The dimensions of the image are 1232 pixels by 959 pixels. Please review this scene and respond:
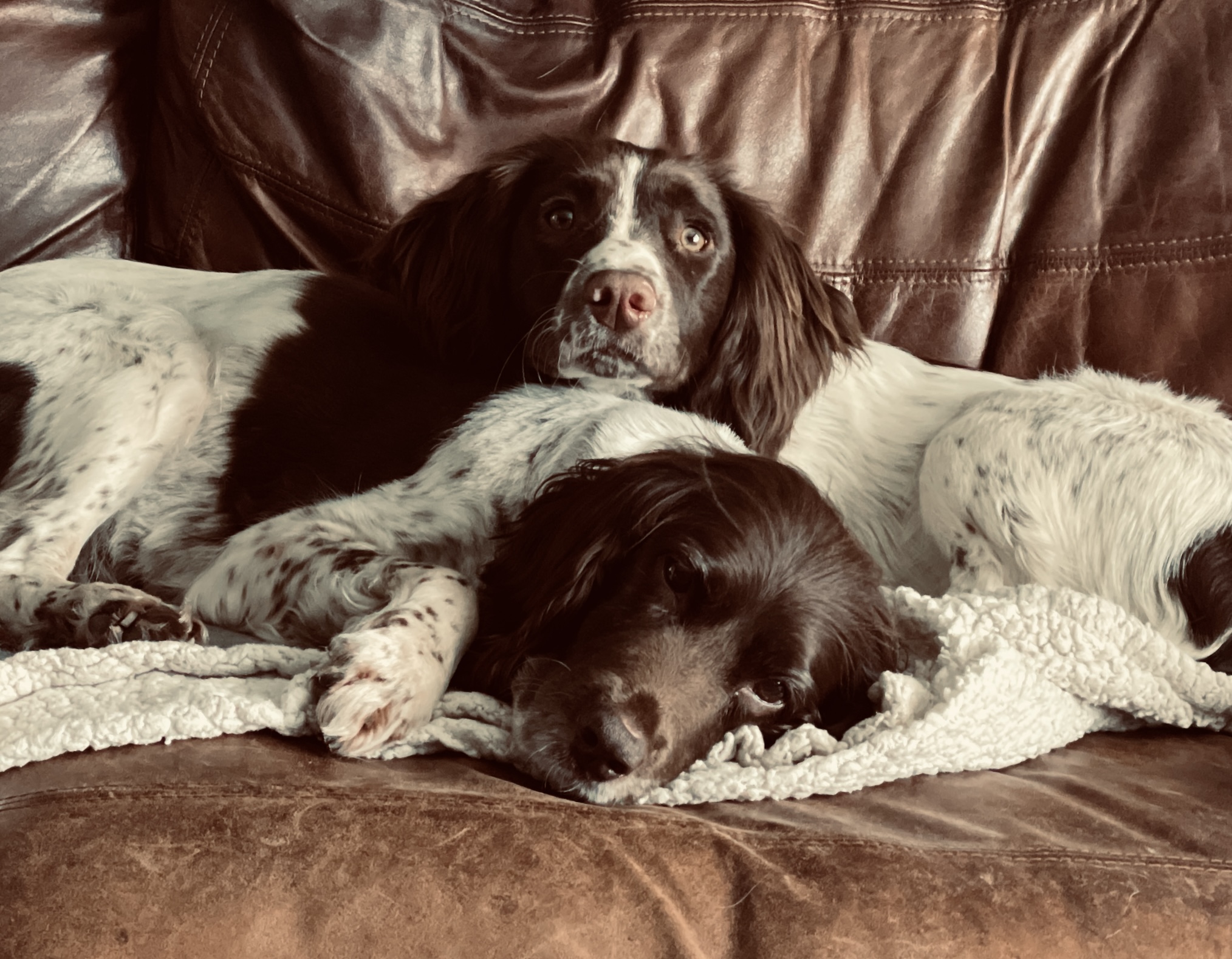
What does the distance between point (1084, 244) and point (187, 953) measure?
2.44 m

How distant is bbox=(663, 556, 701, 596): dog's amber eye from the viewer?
5.24ft

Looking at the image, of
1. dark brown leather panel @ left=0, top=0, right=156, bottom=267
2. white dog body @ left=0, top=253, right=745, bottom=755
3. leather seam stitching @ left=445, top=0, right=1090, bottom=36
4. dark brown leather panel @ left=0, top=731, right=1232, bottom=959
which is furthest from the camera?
leather seam stitching @ left=445, top=0, right=1090, bottom=36

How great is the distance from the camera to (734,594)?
1586 millimetres

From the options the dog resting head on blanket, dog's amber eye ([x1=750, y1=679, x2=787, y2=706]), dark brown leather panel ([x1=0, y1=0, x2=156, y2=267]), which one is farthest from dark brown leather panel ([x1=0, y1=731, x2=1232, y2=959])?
dark brown leather panel ([x1=0, y1=0, x2=156, y2=267])

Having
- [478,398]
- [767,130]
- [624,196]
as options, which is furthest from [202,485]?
[767,130]

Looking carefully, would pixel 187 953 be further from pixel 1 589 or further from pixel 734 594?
pixel 1 589

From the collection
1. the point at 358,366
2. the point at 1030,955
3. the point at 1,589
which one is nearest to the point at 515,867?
the point at 1030,955

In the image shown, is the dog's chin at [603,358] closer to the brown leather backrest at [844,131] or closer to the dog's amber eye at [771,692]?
the brown leather backrest at [844,131]

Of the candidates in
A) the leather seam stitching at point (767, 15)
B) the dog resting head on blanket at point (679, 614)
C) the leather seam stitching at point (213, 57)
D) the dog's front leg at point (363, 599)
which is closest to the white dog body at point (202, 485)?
the dog's front leg at point (363, 599)

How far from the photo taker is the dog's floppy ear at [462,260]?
2406 millimetres

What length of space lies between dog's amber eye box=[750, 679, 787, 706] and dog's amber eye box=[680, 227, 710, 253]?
1127 millimetres

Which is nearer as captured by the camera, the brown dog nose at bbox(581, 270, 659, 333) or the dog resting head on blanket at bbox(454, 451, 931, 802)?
the dog resting head on blanket at bbox(454, 451, 931, 802)

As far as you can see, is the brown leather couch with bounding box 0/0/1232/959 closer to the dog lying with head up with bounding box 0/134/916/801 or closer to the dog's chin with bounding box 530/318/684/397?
the dog lying with head up with bounding box 0/134/916/801

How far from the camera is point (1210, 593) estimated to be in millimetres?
2102
